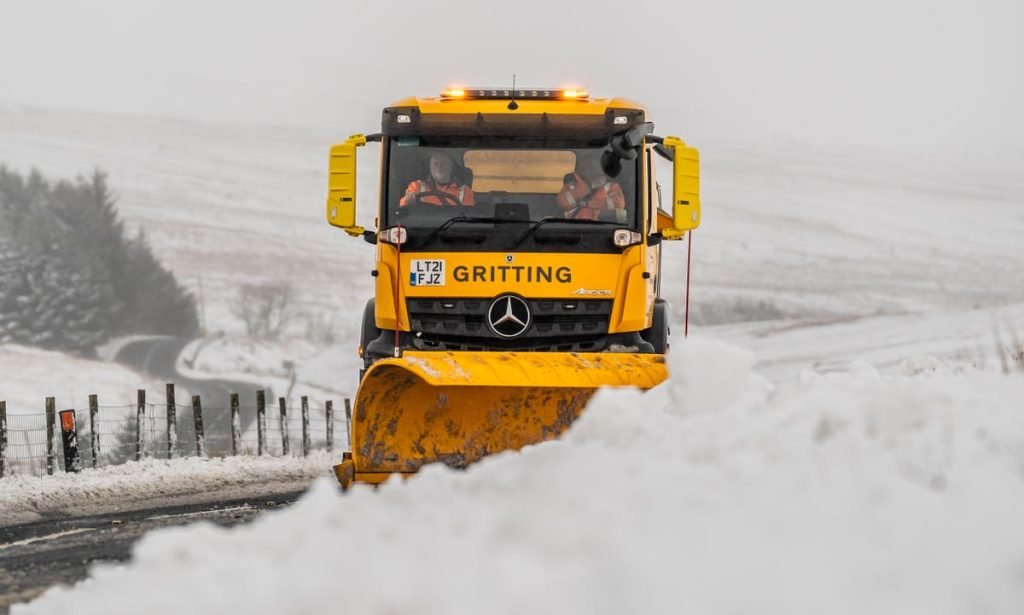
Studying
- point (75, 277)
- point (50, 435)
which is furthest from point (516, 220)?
point (75, 277)

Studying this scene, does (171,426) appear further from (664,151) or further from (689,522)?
(689,522)

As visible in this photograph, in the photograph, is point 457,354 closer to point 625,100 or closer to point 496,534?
point 625,100

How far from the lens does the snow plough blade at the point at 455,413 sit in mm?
8305

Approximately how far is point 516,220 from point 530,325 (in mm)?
704

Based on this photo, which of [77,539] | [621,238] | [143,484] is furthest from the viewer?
[143,484]

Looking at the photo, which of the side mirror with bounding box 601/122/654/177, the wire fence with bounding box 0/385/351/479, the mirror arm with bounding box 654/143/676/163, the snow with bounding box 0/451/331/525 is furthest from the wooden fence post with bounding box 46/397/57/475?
the mirror arm with bounding box 654/143/676/163

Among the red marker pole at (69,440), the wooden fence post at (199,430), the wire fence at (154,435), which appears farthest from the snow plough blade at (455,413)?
the wooden fence post at (199,430)

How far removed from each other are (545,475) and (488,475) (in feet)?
0.93

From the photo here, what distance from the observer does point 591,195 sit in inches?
387

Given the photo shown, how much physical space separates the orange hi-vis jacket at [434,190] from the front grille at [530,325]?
0.68 m

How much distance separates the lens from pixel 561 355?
27.5ft

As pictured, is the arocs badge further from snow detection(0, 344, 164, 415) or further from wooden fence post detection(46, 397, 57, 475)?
snow detection(0, 344, 164, 415)

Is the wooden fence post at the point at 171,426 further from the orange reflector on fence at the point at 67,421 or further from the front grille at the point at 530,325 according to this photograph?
the front grille at the point at 530,325

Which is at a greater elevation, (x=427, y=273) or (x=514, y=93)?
(x=514, y=93)
